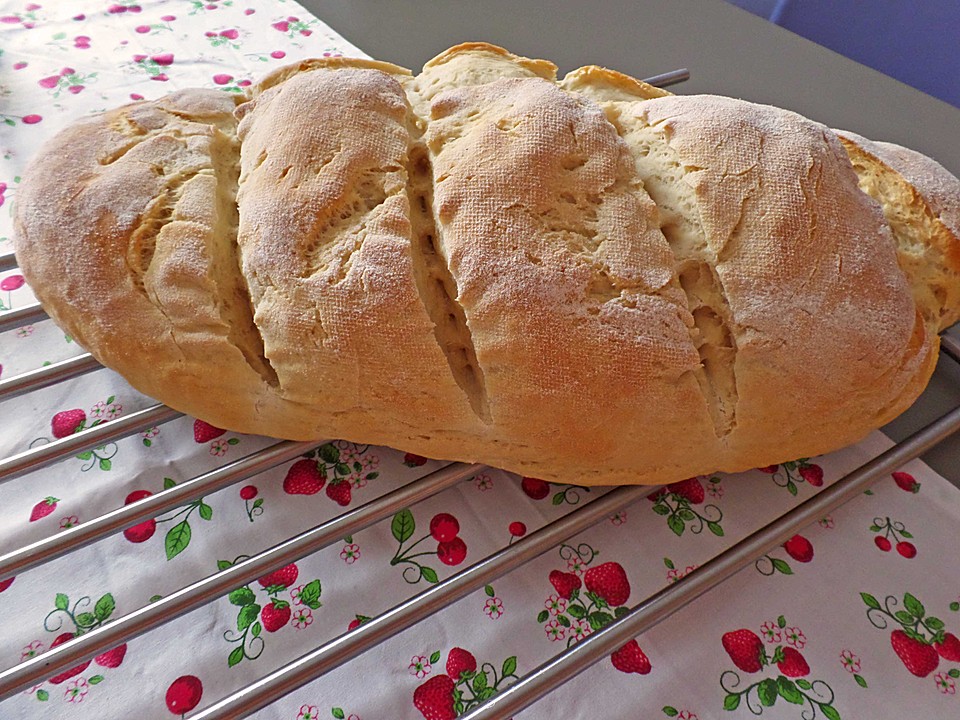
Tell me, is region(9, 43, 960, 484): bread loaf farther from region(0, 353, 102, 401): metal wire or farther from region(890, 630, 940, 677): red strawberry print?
region(890, 630, 940, 677): red strawberry print

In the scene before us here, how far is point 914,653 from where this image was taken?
0.86m

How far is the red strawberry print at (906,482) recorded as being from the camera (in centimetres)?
100

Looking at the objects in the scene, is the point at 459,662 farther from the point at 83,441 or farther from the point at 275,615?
the point at 83,441

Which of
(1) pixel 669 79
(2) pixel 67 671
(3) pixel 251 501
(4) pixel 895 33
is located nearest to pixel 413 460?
(3) pixel 251 501

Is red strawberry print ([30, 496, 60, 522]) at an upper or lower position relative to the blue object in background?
lower

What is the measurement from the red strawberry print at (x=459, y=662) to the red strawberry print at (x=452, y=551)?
0.11m

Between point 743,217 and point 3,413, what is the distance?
1044 mm

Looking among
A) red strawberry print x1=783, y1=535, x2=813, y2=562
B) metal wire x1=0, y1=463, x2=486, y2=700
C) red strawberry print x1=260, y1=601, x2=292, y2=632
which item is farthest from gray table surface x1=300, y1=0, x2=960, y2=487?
red strawberry print x1=260, y1=601, x2=292, y2=632

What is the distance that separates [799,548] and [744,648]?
16 cm

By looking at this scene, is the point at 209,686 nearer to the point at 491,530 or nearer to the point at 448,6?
the point at 491,530

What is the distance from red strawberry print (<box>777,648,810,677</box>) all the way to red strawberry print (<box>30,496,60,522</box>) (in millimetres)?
931

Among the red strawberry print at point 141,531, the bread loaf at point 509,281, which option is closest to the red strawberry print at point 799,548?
the bread loaf at point 509,281

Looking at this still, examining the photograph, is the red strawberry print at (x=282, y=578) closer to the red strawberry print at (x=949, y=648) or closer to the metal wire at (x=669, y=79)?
the red strawberry print at (x=949, y=648)

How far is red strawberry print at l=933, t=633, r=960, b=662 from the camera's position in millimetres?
856
